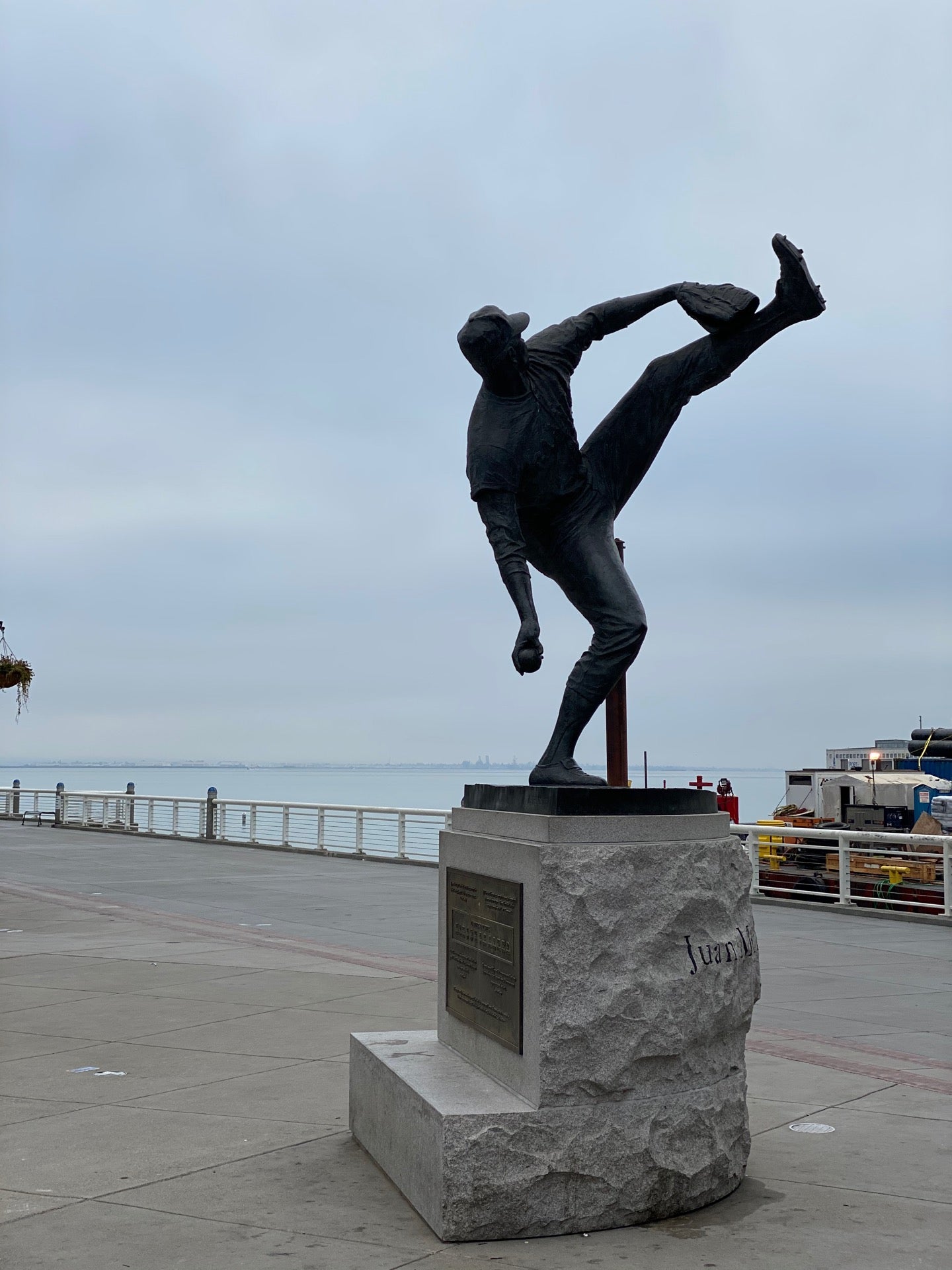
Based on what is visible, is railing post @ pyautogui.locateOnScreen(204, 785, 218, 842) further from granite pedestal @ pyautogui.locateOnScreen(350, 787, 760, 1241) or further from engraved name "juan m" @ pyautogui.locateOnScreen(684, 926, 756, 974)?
engraved name "juan m" @ pyautogui.locateOnScreen(684, 926, 756, 974)

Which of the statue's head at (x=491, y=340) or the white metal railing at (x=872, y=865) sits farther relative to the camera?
the white metal railing at (x=872, y=865)

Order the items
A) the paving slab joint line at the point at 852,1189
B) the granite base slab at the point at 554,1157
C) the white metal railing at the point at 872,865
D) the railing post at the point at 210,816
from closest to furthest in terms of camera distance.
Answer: the granite base slab at the point at 554,1157
the paving slab joint line at the point at 852,1189
the white metal railing at the point at 872,865
the railing post at the point at 210,816

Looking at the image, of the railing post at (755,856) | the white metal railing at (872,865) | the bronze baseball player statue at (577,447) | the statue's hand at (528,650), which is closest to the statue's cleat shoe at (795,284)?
the bronze baseball player statue at (577,447)

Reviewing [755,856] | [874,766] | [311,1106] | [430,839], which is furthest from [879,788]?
[311,1106]

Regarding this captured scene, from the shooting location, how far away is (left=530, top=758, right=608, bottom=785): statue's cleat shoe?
565 cm

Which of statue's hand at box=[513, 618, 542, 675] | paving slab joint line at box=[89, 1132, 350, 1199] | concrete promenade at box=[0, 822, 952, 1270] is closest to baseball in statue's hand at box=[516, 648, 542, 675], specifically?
statue's hand at box=[513, 618, 542, 675]

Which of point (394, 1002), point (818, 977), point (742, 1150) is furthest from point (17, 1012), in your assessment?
point (818, 977)

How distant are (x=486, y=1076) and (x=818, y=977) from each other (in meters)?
6.48

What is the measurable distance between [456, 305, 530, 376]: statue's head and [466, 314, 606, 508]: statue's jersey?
150 mm

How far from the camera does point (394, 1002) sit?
9367mm

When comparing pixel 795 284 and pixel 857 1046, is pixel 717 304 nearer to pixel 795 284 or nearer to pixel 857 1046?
pixel 795 284

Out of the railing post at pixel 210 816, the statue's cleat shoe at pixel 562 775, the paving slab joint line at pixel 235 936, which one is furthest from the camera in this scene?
the railing post at pixel 210 816

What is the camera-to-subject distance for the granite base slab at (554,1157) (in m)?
4.74

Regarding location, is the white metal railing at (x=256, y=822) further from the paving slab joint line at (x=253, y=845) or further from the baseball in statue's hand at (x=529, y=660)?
the baseball in statue's hand at (x=529, y=660)
